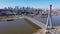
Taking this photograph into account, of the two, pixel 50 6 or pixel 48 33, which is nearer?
pixel 48 33

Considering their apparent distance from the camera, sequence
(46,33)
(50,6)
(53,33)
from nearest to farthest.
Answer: (53,33) < (46,33) < (50,6)

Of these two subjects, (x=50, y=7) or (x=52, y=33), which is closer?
(x=52, y=33)

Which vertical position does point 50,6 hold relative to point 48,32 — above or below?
above

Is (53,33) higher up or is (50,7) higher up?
(50,7)

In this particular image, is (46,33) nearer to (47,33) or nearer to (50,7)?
(47,33)

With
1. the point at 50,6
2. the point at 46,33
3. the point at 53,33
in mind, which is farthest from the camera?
the point at 50,6

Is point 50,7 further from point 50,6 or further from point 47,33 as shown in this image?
point 47,33

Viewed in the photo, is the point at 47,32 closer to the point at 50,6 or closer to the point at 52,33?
the point at 52,33

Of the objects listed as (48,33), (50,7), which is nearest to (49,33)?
(48,33)

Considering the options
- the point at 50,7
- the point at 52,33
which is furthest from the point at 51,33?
the point at 50,7
